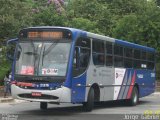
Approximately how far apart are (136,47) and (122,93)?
2.96 meters

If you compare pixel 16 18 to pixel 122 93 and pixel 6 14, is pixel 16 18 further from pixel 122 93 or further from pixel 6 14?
pixel 122 93

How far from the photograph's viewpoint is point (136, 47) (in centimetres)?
2450

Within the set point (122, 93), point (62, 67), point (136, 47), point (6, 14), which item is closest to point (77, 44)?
point (62, 67)

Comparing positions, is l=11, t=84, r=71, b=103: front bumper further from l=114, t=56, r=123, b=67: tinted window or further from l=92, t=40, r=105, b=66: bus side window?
l=114, t=56, r=123, b=67: tinted window

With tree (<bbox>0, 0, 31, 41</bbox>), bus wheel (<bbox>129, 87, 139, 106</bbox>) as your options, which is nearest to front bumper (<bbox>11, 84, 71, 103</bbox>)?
bus wheel (<bbox>129, 87, 139, 106</bbox>)

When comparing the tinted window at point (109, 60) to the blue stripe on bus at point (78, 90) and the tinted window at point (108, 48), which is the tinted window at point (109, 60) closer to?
the tinted window at point (108, 48)

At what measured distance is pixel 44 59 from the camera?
57.8ft

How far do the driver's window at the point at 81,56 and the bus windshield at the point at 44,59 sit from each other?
0.41m

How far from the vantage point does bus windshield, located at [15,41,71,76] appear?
57.2 feet

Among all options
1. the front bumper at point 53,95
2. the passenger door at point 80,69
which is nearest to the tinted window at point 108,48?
the passenger door at point 80,69

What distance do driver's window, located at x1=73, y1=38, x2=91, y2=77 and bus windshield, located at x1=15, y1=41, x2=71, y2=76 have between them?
408 millimetres

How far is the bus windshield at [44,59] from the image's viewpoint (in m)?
17.4

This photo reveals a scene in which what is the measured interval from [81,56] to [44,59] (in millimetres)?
1453

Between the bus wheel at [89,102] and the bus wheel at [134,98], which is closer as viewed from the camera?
the bus wheel at [89,102]
